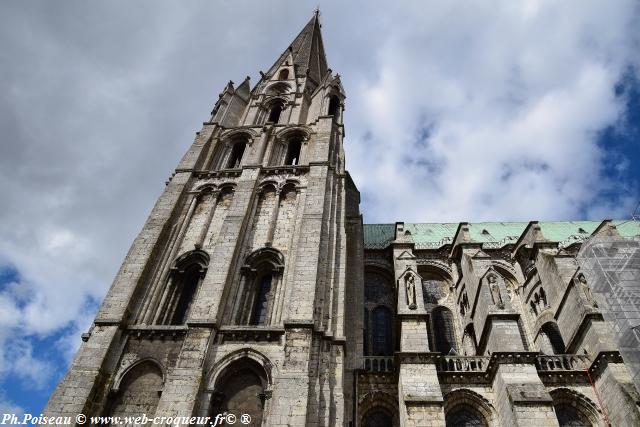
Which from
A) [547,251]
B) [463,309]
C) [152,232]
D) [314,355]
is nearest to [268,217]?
[152,232]

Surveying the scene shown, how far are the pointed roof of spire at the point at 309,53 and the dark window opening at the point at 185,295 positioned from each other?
17.8 metres

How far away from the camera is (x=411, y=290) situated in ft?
55.3

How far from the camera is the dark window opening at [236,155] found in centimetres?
2165

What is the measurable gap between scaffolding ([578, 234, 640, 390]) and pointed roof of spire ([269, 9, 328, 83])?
19.1 meters

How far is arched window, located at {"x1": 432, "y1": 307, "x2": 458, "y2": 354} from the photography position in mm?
20438

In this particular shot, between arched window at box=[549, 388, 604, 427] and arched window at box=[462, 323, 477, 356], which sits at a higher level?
arched window at box=[462, 323, 477, 356]

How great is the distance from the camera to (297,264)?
1427 centimetres

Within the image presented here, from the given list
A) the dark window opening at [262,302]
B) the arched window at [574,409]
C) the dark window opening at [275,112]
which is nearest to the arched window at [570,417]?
the arched window at [574,409]

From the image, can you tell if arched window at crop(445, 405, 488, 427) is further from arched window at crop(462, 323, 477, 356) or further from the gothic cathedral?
arched window at crop(462, 323, 477, 356)

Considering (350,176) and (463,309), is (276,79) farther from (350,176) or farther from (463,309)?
(463,309)

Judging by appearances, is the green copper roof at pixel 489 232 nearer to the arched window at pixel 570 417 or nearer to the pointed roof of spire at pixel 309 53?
the pointed roof of spire at pixel 309 53

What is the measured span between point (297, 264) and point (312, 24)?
29.5m

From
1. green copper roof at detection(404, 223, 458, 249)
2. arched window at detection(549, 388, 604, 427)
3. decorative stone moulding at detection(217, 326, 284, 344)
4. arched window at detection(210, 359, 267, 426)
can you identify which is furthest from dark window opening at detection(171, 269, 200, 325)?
green copper roof at detection(404, 223, 458, 249)

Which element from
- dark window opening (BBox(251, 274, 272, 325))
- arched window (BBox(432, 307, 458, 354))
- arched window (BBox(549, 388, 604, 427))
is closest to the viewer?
dark window opening (BBox(251, 274, 272, 325))
